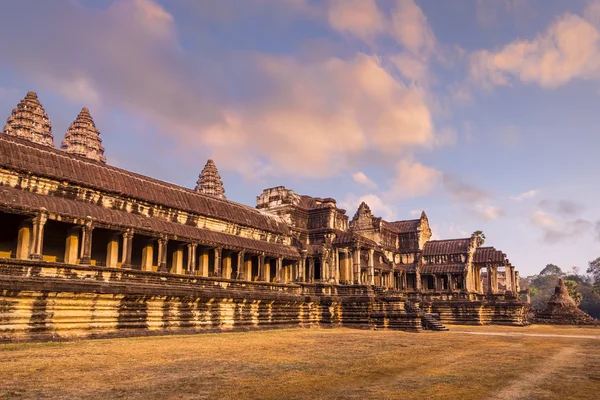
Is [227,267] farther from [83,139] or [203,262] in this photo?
[83,139]

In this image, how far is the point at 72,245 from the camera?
26.5 m

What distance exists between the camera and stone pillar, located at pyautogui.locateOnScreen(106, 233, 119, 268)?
91.1 ft

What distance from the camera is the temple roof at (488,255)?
198ft

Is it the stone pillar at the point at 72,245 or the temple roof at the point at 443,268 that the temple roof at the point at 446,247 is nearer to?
the temple roof at the point at 443,268

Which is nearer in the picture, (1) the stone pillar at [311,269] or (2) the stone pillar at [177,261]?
(2) the stone pillar at [177,261]

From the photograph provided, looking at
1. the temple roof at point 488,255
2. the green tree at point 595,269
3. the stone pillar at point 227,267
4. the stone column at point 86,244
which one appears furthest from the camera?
the green tree at point 595,269

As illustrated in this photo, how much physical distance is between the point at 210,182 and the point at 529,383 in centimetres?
8346

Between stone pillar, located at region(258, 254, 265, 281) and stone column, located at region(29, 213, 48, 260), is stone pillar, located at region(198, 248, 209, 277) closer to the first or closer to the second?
stone pillar, located at region(258, 254, 265, 281)

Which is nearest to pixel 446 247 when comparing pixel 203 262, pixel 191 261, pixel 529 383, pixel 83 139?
pixel 203 262

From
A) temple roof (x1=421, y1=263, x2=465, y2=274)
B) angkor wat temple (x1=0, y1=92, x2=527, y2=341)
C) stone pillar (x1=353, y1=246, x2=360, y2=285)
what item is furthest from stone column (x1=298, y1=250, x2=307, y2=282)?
temple roof (x1=421, y1=263, x2=465, y2=274)

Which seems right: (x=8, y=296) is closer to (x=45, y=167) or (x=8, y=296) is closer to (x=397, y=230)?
(x=45, y=167)

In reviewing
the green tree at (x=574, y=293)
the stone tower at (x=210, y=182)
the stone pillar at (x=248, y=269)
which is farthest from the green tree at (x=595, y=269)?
the stone pillar at (x=248, y=269)

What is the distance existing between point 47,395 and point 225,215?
2893 centimetres

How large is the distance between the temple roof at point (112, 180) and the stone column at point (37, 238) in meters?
3.52
